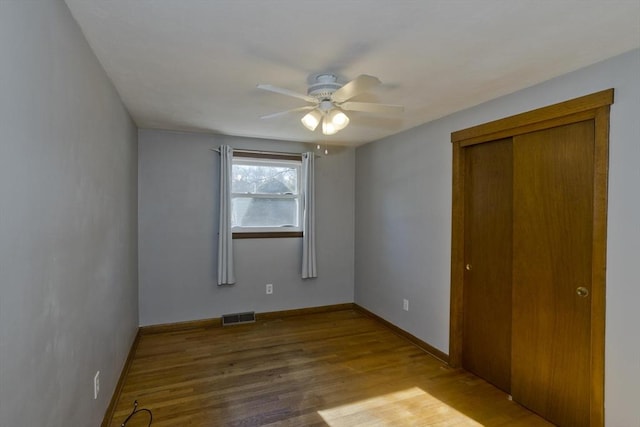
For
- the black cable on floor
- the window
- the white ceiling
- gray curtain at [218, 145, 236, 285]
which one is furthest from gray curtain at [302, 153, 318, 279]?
the black cable on floor

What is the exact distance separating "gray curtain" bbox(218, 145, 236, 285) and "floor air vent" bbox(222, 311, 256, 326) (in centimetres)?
46

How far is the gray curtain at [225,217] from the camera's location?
407 cm

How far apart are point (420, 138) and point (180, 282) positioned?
3.24 meters

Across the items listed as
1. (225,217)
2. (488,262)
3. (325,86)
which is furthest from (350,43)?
(225,217)

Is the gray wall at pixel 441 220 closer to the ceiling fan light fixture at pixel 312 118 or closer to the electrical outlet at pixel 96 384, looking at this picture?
the ceiling fan light fixture at pixel 312 118

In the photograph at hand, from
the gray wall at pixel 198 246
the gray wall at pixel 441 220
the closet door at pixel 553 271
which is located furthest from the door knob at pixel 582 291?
the gray wall at pixel 198 246

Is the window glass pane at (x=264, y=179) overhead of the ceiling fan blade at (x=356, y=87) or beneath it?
beneath

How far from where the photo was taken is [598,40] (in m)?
1.81

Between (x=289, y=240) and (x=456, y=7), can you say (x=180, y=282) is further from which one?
(x=456, y=7)

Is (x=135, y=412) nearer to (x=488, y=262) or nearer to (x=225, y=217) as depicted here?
(x=225, y=217)

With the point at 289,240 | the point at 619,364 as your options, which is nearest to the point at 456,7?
the point at 619,364

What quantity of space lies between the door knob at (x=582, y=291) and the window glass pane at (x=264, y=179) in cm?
324

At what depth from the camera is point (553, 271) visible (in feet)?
7.77

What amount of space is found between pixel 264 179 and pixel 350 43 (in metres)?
2.80
